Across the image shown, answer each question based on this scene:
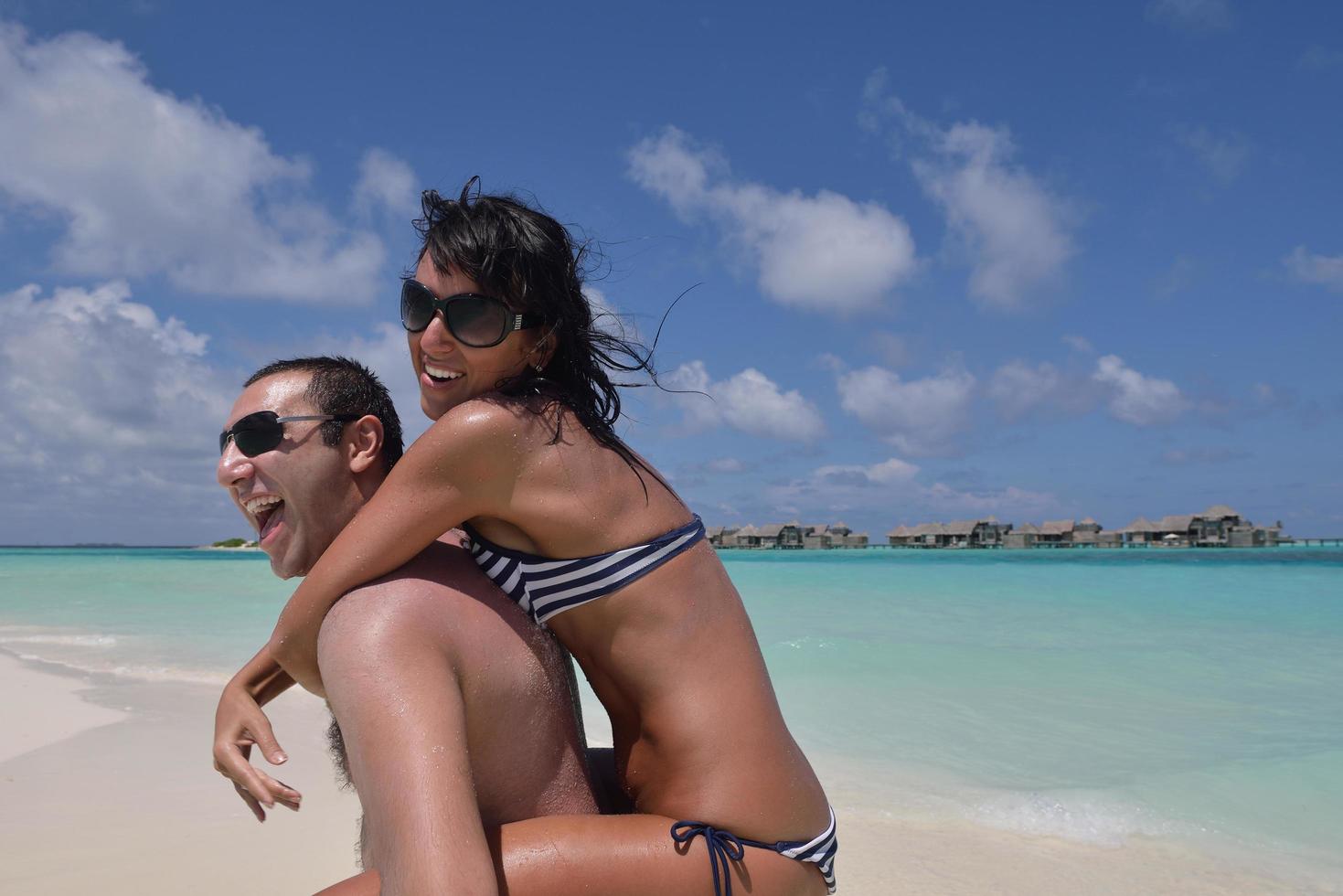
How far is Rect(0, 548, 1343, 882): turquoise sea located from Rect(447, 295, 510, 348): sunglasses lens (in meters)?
4.83

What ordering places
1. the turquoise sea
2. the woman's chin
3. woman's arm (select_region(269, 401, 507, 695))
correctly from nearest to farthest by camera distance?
woman's arm (select_region(269, 401, 507, 695))
the woman's chin
the turquoise sea

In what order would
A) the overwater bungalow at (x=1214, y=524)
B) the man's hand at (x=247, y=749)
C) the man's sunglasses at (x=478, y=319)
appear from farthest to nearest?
the overwater bungalow at (x=1214, y=524) → the man's sunglasses at (x=478, y=319) → the man's hand at (x=247, y=749)

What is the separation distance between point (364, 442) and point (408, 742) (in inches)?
36.1

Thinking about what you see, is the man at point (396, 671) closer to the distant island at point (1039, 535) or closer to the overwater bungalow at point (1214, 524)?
the distant island at point (1039, 535)

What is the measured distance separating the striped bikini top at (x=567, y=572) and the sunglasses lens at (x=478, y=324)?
461 mm

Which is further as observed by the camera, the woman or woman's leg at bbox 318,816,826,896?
the woman

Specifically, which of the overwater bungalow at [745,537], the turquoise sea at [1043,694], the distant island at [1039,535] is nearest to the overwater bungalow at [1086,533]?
the distant island at [1039,535]

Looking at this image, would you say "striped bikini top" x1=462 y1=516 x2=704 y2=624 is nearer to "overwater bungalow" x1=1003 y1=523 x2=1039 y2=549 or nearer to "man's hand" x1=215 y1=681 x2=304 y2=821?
"man's hand" x1=215 y1=681 x2=304 y2=821

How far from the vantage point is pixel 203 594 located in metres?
22.1

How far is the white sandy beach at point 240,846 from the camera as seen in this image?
14.9 feet

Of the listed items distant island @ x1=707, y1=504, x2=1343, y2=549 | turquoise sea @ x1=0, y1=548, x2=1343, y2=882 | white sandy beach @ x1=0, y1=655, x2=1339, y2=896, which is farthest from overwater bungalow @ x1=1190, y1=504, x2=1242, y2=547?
white sandy beach @ x1=0, y1=655, x2=1339, y2=896

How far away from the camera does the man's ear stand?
7.35ft

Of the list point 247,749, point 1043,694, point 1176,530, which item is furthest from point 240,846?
point 1176,530

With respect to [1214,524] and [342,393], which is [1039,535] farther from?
[342,393]
